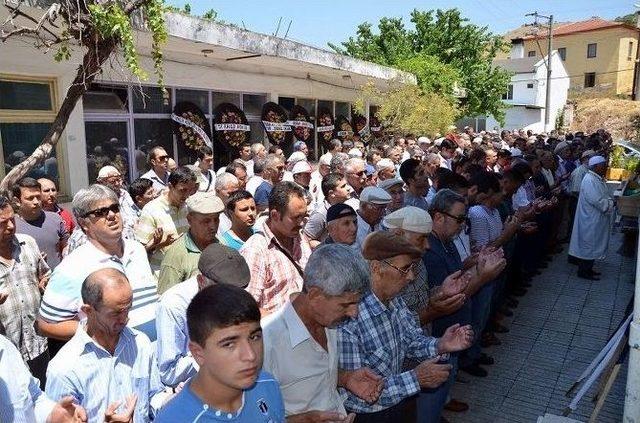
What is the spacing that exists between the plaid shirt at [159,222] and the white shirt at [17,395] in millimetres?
2216

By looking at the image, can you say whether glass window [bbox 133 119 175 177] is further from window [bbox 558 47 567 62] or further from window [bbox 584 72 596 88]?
window [bbox 558 47 567 62]

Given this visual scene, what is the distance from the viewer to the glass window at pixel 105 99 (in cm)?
739

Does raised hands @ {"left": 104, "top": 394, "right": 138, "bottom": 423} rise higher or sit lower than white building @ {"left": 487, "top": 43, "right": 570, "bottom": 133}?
lower

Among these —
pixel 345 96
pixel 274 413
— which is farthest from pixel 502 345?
pixel 345 96

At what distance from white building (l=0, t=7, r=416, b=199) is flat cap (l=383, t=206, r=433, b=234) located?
364 centimetres

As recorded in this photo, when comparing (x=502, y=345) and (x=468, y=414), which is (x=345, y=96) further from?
(x=468, y=414)

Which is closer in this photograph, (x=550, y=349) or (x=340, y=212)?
(x=340, y=212)

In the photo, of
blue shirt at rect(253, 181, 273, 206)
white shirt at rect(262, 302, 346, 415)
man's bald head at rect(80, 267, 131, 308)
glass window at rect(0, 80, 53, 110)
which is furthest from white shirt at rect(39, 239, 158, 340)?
glass window at rect(0, 80, 53, 110)

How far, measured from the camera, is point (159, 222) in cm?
434

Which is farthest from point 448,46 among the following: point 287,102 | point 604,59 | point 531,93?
point 604,59

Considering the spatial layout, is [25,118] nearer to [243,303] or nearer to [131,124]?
[131,124]

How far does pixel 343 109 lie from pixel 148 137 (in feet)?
28.2

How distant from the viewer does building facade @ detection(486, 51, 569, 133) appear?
4147 centimetres

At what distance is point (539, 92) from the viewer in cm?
4291
